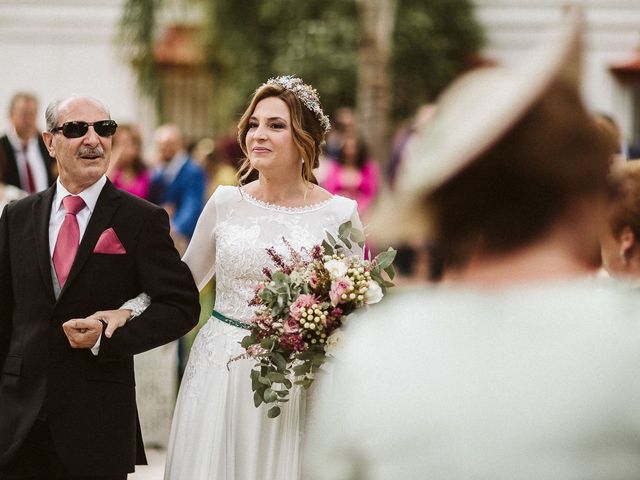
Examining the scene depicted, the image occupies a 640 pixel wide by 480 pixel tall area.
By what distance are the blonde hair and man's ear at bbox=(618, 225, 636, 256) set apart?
1.42 meters

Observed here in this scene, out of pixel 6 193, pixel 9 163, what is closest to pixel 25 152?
pixel 9 163

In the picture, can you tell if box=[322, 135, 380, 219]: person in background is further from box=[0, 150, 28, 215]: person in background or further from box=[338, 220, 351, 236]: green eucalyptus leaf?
box=[338, 220, 351, 236]: green eucalyptus leaf

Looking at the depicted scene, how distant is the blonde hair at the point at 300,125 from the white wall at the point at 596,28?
16845mm

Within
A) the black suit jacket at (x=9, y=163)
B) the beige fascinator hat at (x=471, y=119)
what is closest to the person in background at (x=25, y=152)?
the black suit jacket at (x=9, y=163)

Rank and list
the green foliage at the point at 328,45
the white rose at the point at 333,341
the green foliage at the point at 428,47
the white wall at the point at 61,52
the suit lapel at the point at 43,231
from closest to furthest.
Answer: the suit lapel at the point at 43,231
the white rose at the point at 333,341
the green foliage at the point at 328,45
the green foliage at the point at 428,47
the white wall at the point at 61,52

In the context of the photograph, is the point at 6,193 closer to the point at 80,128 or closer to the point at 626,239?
the point at 80,128

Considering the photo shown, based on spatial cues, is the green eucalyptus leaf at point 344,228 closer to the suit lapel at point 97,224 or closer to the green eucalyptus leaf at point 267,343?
the green eucalyptus leaf at point 267,343

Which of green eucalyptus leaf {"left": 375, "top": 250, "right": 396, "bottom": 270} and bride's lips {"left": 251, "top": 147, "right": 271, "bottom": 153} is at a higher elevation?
bride's lips {"left": 251, "top": 147, "right": 271, "bottom": 153}

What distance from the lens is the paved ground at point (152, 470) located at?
7.42m

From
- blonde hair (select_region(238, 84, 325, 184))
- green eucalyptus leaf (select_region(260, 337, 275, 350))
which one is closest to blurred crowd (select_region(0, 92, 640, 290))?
blonde hair (select_region(238, 84, 325, 184))

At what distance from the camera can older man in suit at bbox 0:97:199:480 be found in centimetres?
444

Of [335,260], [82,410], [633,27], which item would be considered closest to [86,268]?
[82,410]

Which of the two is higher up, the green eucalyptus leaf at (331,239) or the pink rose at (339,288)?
the green eucalyptus leaf at (331,239)

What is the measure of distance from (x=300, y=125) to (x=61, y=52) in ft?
58.2
